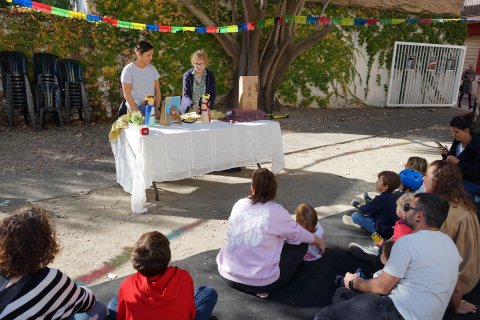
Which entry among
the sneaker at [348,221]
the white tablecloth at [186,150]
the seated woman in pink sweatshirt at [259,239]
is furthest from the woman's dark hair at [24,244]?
the sneaker at [348,221]

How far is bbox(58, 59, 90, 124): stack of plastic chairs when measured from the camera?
853 cm

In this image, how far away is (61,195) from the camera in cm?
509

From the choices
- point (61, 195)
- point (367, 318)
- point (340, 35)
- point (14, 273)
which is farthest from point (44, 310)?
point (340, 35)

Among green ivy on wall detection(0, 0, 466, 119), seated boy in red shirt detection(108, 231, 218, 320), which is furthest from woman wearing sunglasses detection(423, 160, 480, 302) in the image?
green ivy on wall detection(0, 0, 466, 119)

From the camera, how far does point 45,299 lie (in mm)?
2004

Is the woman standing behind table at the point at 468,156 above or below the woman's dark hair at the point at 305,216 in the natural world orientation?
above

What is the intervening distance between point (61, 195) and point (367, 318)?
12.9 ft

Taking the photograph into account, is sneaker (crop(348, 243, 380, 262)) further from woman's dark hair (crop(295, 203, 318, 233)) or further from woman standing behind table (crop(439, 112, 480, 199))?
woman standing behind table (crop(439, 112, 480, 199))

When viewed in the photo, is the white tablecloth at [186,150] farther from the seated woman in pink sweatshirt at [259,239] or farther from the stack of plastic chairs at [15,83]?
the stack of plastic chairs at [15,83]

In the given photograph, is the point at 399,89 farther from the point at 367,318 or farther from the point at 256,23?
the point at 367,318

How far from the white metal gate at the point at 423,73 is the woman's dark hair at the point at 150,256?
43.1 feet

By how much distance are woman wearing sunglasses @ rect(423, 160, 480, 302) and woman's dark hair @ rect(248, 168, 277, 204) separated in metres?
1.25

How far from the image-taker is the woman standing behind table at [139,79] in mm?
5195

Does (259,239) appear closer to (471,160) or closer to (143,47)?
(471,160)
